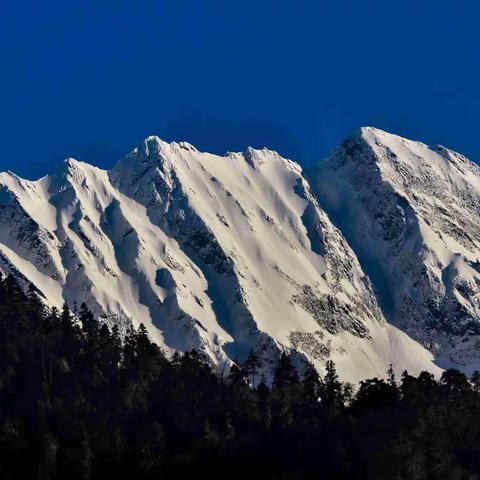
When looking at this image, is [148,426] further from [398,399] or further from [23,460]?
[398,399]

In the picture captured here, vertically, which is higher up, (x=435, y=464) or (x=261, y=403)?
(x=261, y=403)

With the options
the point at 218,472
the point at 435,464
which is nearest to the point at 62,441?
the point at 218,472

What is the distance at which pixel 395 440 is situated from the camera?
160625 millimetres

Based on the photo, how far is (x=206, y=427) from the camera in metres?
170

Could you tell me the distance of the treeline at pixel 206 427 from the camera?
157750 millimetres

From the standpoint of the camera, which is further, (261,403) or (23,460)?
(261,403)

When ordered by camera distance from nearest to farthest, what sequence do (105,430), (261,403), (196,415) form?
(105,430) → (196,415) → (261,403)

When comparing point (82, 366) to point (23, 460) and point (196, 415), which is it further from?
point (23, 460)

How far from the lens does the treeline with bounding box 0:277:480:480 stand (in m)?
158

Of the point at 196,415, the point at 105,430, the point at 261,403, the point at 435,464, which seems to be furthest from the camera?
the point at 261,403

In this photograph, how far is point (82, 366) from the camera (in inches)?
7795

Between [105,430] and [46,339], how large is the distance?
37678mm

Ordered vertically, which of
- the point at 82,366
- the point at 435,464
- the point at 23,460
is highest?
the point at 82,366

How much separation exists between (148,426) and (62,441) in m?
13.7
